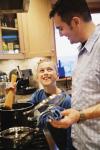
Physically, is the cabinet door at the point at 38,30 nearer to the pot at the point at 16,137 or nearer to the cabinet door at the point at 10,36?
the cabinet door at the point at 10,36

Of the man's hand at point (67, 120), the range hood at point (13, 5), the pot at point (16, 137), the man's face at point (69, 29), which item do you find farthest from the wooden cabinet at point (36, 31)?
the man's hand at point (67, 120)

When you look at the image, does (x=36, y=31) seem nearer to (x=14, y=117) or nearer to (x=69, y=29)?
(x=69, y=29)

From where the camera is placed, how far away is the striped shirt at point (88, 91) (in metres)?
Result: 1.28

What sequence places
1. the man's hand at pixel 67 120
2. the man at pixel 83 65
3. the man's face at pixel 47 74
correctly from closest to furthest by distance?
the man's hand at pixel 67 120 → the man at pixel 83 65 → the man's face at pixel 47 74

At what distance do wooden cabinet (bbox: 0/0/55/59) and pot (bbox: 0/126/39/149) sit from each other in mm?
2500

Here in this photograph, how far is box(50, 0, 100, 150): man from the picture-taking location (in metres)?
1.29

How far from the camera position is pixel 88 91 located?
1.29m

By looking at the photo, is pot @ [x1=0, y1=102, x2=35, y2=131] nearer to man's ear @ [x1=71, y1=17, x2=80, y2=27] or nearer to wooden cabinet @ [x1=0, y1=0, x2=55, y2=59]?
man's ear @ [x1=71, y1=17, x2=80, y2=27]

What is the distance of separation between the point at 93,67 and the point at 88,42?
0.14m

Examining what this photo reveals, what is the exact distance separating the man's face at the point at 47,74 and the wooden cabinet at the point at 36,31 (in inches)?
70.8

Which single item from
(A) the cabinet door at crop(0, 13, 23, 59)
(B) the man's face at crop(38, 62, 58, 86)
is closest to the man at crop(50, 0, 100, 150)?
(B) the man's face at crop(38, 62, 58, 86)

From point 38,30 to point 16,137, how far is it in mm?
2844

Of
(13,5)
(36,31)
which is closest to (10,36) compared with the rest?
(36,31)

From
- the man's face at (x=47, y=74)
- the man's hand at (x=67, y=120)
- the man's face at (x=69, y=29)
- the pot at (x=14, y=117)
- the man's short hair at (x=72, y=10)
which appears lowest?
the pot at (x=14, y=117)
